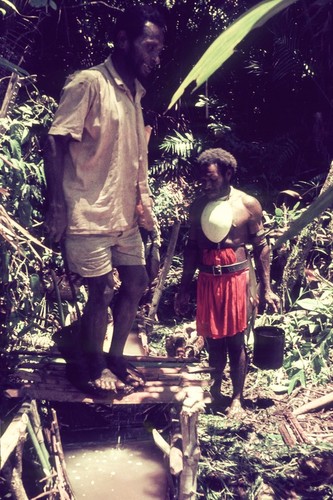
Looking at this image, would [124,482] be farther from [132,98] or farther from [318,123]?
[318,123]

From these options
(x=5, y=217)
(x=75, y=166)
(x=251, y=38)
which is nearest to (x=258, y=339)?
(x=75, y=166)

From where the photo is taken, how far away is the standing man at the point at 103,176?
9.23 feet

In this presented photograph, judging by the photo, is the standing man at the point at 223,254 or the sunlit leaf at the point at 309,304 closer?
the standing man at the point at 223,254

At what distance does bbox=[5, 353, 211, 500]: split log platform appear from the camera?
275 cm

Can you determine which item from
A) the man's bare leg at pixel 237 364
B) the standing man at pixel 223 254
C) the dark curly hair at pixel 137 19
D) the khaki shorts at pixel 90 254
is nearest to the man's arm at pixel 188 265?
the standing man at pixel 223 254

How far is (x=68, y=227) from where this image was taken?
2949 millimetres

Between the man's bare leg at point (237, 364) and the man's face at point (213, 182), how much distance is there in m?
1.00

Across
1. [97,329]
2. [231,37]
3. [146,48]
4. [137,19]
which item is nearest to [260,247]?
[97,329]

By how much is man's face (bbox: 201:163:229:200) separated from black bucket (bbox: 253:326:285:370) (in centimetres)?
98

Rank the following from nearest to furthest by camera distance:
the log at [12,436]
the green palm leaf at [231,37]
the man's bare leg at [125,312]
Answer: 1. the green palm leaf at [231,37]
2. the log at [12,436]
3. the man's bare leg at [125,312]

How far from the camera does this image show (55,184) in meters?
2.84

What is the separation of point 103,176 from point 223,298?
1.34 metres

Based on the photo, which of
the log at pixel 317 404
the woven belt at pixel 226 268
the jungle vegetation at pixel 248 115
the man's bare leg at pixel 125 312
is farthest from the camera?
the jungle vegetation at pixel 248 115

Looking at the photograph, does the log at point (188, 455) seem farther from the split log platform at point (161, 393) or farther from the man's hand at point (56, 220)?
the man's hand at point (56, 220)
